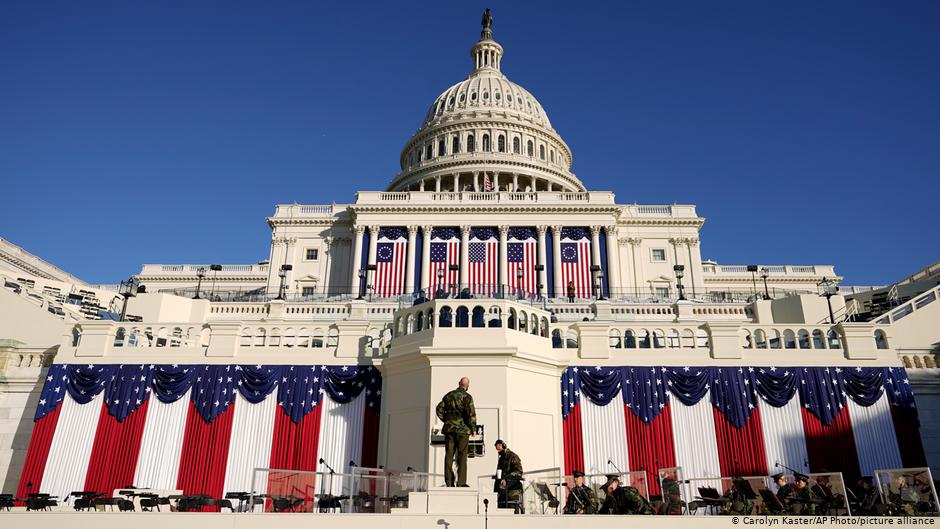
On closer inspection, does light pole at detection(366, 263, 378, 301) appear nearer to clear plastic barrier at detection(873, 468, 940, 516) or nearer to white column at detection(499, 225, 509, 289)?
white column at detection(499, 225, 509, 289)

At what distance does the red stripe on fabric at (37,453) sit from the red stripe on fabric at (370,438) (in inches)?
384

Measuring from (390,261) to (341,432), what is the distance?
40018 millimetres

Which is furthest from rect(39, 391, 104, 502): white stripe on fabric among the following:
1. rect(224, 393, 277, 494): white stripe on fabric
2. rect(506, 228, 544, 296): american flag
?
rect(506, 228, 544, 296): american flag

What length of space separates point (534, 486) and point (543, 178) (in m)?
72.1

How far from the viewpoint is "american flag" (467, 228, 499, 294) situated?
→ 5797cm

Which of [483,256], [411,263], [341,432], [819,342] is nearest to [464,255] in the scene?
[483,256]

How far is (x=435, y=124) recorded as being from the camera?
92.9 meters

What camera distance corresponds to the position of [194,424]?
19906 mm

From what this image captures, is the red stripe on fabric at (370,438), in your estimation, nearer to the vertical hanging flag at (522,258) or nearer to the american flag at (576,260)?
the vertical hanging flag at (522,258)

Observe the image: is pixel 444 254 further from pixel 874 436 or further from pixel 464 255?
pixel 874 436

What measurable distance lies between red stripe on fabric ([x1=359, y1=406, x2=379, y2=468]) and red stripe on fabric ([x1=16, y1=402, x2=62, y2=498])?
976cm

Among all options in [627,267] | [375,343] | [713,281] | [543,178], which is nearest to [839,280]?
[713,281]

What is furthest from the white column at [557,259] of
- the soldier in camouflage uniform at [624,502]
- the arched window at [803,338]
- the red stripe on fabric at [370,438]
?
the soldier in camouflage uniform at [624,502]

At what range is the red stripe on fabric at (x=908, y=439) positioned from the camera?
61.1 feet
